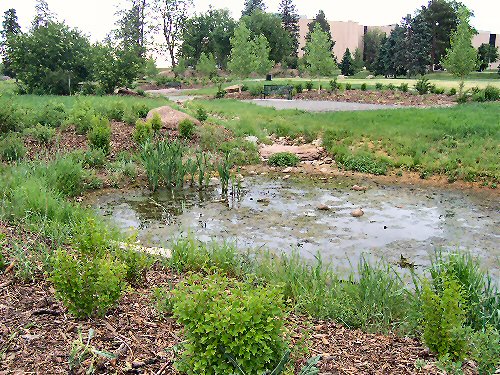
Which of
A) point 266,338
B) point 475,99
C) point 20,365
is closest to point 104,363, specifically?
point 20,365

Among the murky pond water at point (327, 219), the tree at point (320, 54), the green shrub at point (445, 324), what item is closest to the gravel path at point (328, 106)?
the tree at point (320, 54)

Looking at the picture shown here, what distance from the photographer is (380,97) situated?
24.5 meters

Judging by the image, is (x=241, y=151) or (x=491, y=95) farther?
(x=491, y=95)

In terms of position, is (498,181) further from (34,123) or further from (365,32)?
(365,32)

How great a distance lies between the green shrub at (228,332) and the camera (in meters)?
2.40

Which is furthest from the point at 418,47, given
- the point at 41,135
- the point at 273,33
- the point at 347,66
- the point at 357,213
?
the point at 357,213

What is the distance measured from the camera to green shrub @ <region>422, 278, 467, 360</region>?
2.90 m

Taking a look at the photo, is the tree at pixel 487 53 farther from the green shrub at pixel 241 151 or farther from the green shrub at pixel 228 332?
the green shrub at pixel 228 332

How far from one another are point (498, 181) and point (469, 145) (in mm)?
1745

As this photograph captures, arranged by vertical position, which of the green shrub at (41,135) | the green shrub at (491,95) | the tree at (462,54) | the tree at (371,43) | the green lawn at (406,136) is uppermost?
the tree at (371,43)

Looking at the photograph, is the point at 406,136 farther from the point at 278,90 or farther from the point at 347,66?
the point at 347,66

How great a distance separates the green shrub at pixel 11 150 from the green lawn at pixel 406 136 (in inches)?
230

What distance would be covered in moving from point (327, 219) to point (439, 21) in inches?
1951

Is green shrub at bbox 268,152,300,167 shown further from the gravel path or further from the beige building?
the beige building
